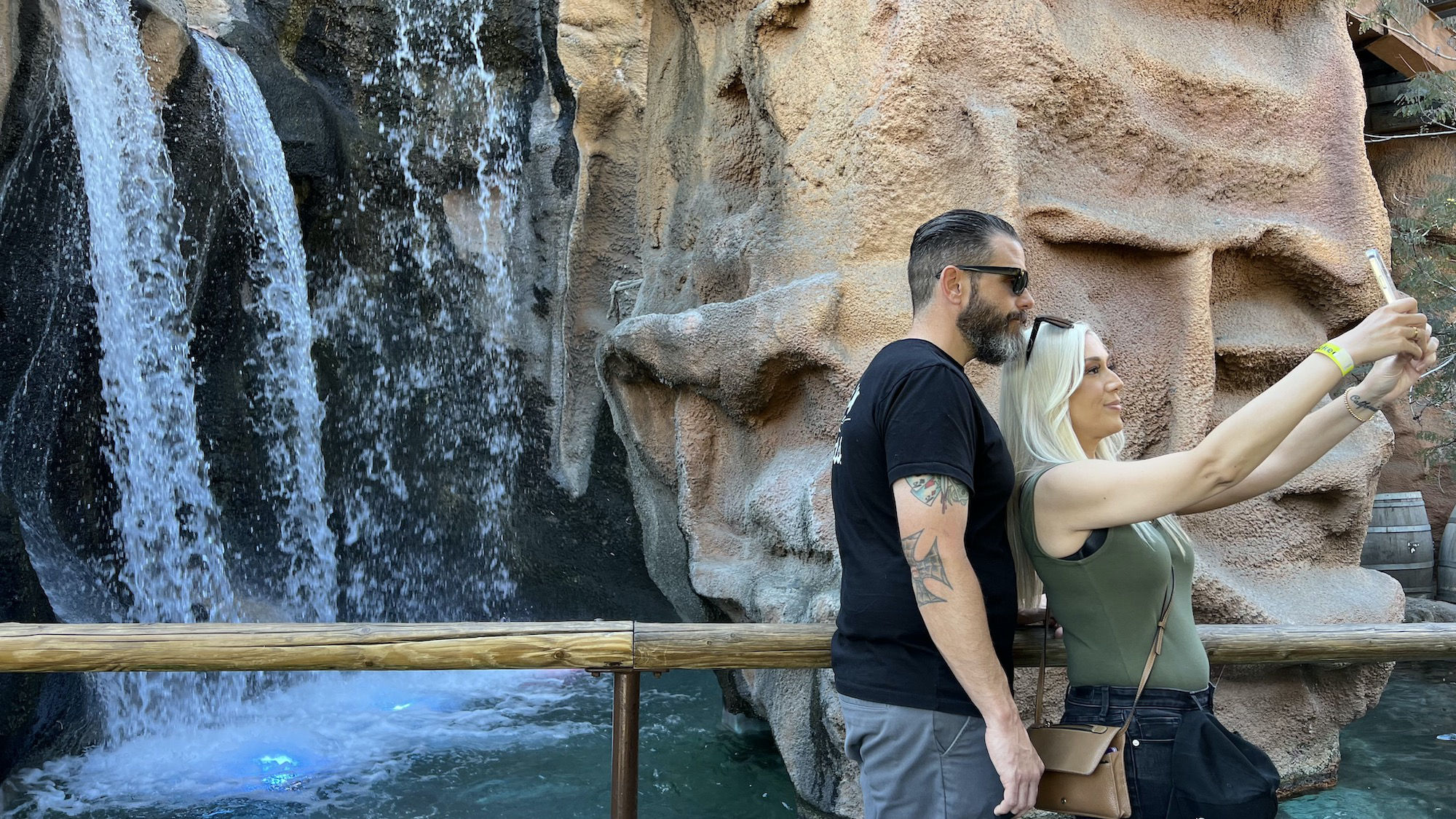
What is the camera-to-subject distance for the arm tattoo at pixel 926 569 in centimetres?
171

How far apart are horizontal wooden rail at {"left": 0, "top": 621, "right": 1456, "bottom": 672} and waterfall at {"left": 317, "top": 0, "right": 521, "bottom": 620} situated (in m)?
3.94

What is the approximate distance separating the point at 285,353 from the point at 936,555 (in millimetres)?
5242

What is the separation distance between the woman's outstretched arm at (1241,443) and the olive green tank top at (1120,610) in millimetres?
90

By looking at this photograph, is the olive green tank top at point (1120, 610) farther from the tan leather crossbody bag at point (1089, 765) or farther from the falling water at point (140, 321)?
the falling water at point (140, 321)

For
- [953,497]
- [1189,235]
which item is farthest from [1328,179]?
[953,497]

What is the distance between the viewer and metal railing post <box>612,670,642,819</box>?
2400mm

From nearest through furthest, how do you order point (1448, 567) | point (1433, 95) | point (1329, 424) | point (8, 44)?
point (1329, 424)
point (8, 44)
point (1433, 95)
point (1448, 567)

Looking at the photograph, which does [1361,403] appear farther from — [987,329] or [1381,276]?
[987,329]

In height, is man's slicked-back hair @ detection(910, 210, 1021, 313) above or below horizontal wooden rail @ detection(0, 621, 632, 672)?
above

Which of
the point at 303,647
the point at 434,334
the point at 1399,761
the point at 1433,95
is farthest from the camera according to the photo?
the point at 1433,95

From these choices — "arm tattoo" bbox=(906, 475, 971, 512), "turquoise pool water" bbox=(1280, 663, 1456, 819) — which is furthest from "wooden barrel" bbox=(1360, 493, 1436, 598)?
"arm tattoo" bbox=(906, 475, 971, 512)

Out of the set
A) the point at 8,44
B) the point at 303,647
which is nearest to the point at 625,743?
the point at 303,647

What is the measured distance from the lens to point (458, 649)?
7.80 feet

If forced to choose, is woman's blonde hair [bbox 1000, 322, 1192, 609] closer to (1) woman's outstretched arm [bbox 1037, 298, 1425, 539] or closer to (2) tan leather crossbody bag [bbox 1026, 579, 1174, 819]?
(1) woman's outstretched arm [bbox 1037, 298, 1425, 539]
